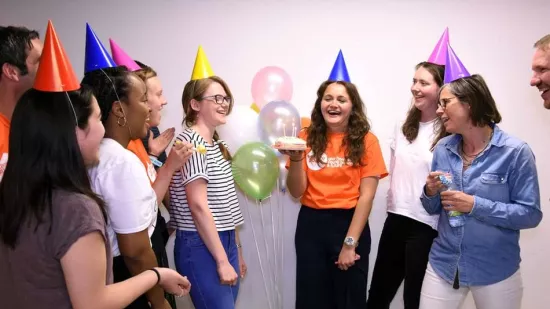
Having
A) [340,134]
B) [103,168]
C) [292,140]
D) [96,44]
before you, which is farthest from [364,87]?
[103,168]

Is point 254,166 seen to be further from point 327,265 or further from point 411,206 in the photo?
point 411,206

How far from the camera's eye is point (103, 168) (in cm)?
138

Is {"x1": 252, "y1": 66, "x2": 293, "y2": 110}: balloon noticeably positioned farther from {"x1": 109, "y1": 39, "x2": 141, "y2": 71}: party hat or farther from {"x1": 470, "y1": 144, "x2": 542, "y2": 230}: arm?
{"x1": 470, "y1": 144, "x2": 542, "y2": 230}: arm

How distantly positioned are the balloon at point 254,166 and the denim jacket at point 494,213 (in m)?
0.86

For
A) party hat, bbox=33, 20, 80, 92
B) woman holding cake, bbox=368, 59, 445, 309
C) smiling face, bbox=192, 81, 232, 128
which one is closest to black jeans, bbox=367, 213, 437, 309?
woman holding cake, bbox=368, 59, 445, 309

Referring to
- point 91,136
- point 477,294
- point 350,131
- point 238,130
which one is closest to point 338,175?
point 350,131

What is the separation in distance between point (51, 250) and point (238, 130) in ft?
4.57

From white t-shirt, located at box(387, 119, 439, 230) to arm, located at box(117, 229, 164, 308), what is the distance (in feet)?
4.28

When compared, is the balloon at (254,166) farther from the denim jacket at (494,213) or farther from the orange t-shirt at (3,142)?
the orange t-shirt at (3,142)

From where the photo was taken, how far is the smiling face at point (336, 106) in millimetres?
2275

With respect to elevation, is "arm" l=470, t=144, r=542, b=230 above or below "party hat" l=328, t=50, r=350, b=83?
below

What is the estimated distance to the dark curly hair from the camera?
1519 mm

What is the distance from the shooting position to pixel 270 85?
2463 millimetres

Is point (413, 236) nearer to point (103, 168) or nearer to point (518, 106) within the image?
point (518, 106)
